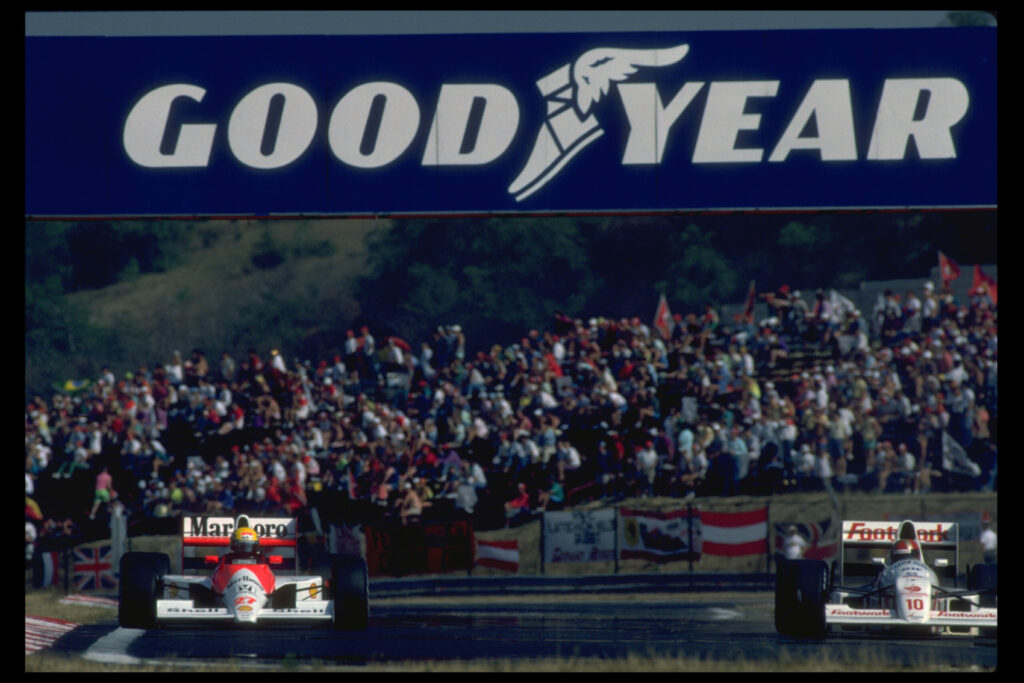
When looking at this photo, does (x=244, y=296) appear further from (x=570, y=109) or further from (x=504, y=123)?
(x=570, y=109)

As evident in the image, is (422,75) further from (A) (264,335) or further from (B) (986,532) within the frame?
(A) (264,335)

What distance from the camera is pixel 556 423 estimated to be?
1168 inches

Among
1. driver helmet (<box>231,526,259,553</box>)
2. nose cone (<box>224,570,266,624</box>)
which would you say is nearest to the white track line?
nose cone (<box>224,570,266,624</box>)

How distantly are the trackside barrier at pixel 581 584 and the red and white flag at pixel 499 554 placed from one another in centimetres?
77

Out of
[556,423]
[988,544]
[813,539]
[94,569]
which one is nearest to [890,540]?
[988,544]

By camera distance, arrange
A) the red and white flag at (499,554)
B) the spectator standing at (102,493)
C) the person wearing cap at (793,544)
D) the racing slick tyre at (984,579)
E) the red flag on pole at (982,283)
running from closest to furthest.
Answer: the racing slick tyre at (984,579)
the person wearing cap at (793,544)
the red and white flag at (499,554)
the spectator standing at (102,493)
the red flag on pole at (982,283)

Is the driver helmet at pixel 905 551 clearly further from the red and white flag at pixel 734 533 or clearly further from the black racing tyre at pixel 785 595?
the red and white flag at pixel 734 533

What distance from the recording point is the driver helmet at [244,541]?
53.3 ft

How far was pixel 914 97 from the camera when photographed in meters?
19.3

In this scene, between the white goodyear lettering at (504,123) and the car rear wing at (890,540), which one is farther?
the white goodyear lettering at (504,123)

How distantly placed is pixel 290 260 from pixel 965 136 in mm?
37071

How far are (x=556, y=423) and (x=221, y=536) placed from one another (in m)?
12.7

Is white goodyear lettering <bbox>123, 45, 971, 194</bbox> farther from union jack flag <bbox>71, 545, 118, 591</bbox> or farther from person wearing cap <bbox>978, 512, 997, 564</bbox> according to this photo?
union jack flag <bbox>71, 545, 118, 591</bbox>

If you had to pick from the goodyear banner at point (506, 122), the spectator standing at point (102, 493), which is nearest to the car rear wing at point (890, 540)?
the goodyear banner at point (506, 122)
